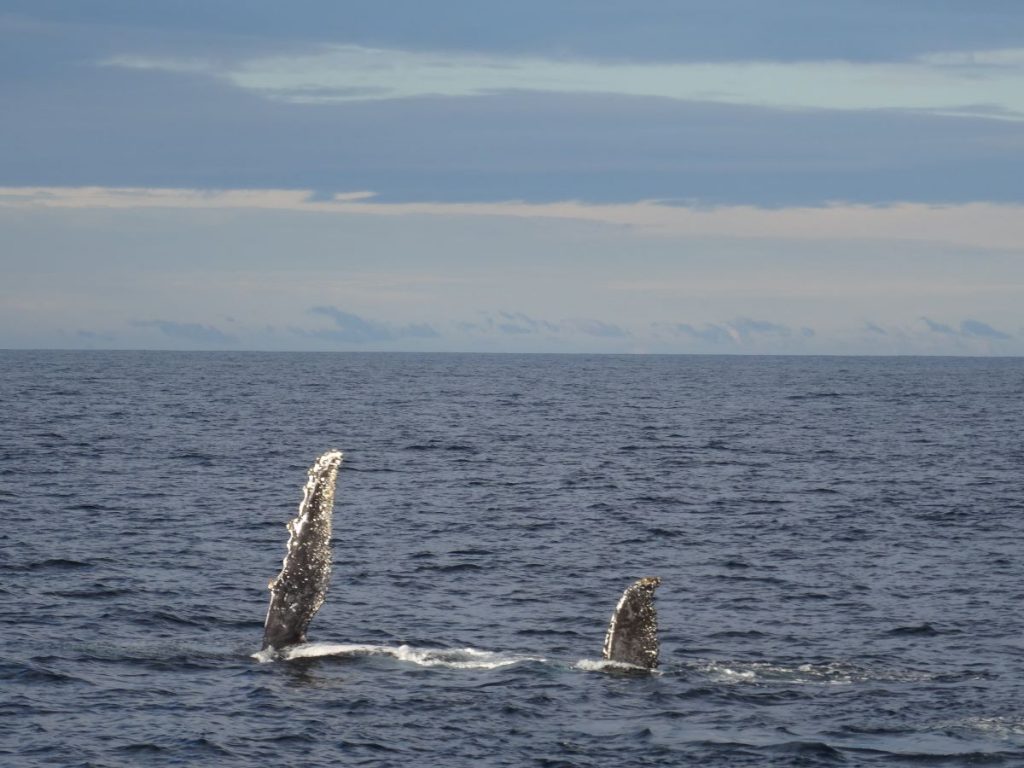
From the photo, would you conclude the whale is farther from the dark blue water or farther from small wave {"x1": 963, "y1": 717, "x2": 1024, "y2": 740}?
small wave {"x1": 963, "y1": 717, "x2": 1024, "y2": 740}

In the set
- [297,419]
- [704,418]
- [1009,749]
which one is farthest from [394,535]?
[704,418]

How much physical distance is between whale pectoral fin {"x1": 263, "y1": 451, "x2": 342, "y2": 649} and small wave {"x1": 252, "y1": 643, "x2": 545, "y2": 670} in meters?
0.48

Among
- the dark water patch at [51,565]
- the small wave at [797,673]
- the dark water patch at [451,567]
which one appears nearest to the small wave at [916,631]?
the small wave at [797,673]

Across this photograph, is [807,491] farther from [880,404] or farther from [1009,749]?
[880,404]

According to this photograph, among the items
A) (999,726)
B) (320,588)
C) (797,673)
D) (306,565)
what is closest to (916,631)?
(797,673)

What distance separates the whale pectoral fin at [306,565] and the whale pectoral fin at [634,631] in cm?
623

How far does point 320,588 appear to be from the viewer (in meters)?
31.8

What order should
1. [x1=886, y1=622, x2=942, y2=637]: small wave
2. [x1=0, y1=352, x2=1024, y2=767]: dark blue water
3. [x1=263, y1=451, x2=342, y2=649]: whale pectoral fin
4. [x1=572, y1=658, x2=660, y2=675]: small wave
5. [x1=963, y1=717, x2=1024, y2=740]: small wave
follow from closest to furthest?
[x1=0, y1=352, x2=1024, y2=767]: dark blue water → [x1=963, y1=717, x2=1024, y2=740]: small wave → [x1=572, y1=658, x2=660, y2=675]: small wave → [x1=263, y1=451, x2=342, y2=649]: whale pectoral fin → [x1=886, y1=622, x2=942, y2=637]: small wave

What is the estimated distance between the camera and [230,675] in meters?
30.1

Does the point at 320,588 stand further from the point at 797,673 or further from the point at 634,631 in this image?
the point at 797,673

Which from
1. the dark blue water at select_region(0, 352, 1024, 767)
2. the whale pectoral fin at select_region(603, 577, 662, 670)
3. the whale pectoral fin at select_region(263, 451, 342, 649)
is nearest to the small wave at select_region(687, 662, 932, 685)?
the dark blue water at select_region(0, 352, 1024, 767)

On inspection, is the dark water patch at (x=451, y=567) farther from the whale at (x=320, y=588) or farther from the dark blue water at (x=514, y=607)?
the whale at (x=320, y=588)

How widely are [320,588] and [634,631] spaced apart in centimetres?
684

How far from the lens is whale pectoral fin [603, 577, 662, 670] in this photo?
3034cm
